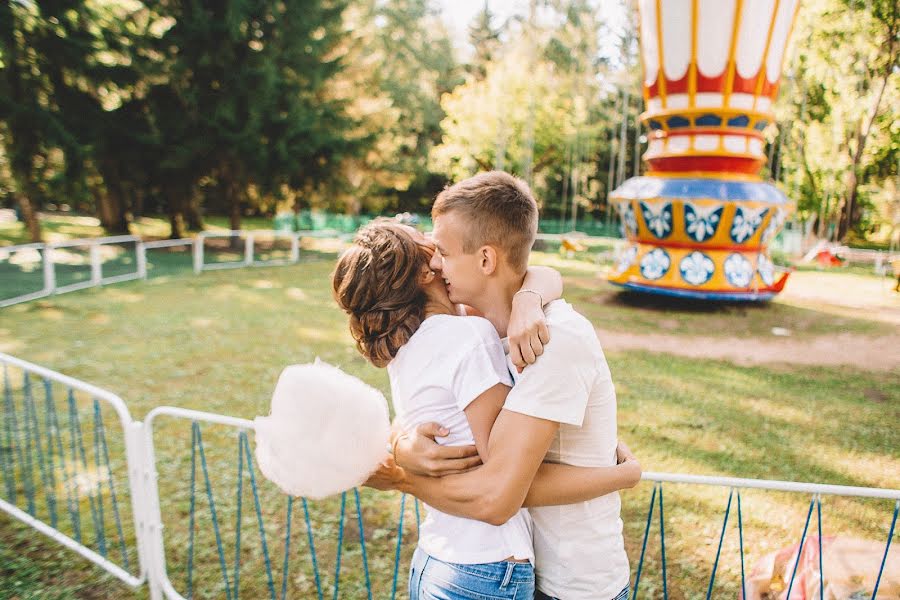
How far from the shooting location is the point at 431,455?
1426 mm

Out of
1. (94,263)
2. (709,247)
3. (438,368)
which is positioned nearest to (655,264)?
(709,247)

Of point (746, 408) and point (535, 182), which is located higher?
point (535, 182)

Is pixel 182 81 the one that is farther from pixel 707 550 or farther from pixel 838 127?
pixel 838 127

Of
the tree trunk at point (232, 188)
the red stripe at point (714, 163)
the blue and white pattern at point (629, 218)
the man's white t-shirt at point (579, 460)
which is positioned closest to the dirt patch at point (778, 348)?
the blue and white pattern at point (629, 218)

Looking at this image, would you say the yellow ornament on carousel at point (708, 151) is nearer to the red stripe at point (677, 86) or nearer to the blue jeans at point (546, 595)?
the red stripe at point (677, 86)

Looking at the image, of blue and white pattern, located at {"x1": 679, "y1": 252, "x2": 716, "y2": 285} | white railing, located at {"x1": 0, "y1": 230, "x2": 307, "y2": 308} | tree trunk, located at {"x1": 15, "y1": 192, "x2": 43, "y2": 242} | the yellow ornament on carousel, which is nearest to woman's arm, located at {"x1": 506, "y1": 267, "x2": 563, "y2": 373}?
the yellow ornament on carousel

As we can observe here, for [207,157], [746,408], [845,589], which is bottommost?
[746,408]

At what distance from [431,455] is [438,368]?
0.21 m

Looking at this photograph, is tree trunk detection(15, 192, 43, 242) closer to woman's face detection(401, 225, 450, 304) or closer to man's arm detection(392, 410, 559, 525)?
A: woman's face detection(401, 225, 450, 304)

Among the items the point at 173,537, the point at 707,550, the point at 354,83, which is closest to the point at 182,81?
the point at 354,83

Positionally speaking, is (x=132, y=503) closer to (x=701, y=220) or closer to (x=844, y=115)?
(x=701, y=220)

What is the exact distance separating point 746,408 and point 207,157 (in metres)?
16.9

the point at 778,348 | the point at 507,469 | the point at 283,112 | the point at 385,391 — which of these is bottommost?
the point at 778,348

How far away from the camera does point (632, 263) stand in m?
11.1
